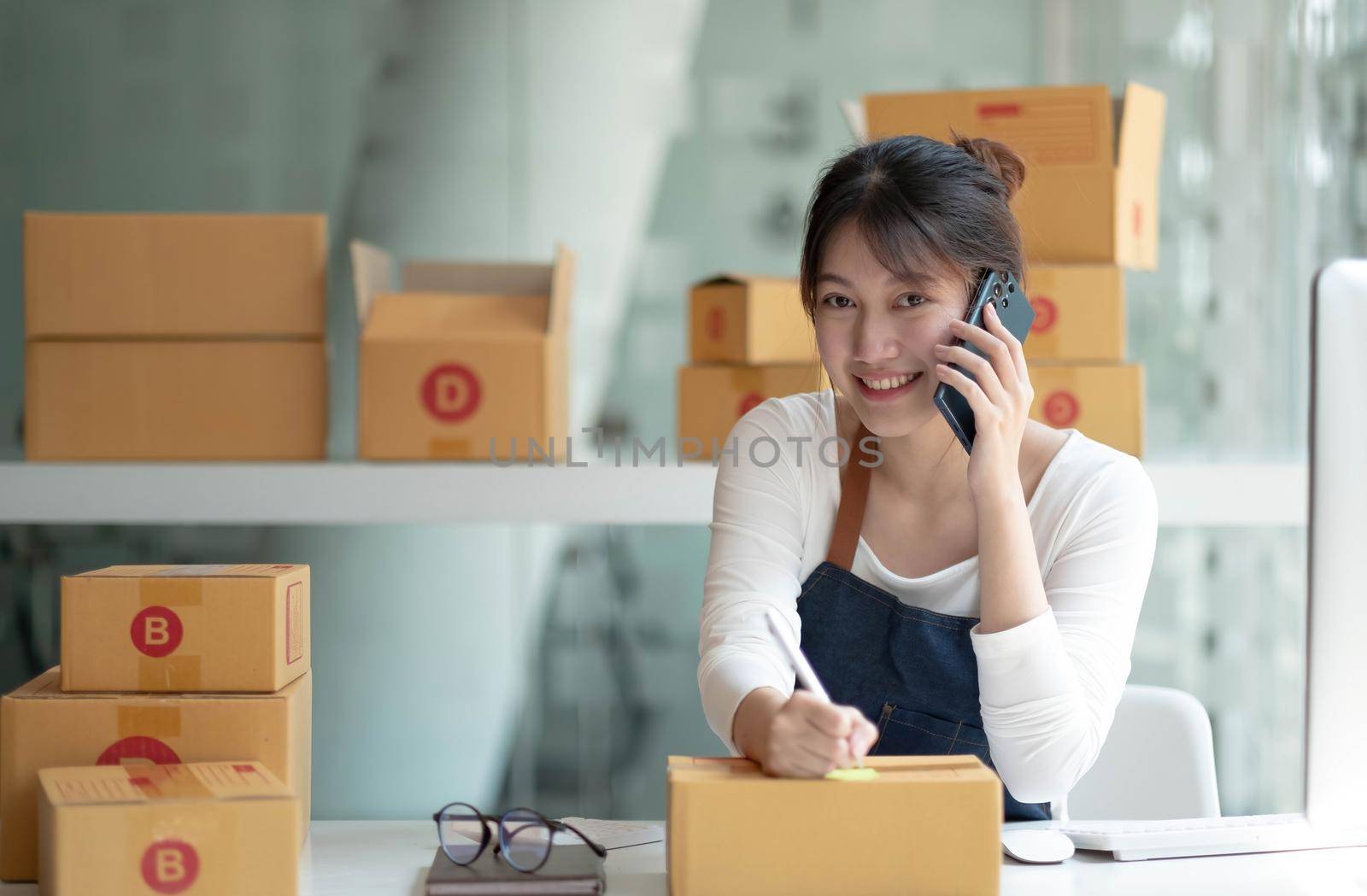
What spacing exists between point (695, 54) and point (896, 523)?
1686 mm

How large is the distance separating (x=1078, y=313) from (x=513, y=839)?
1.51 meters

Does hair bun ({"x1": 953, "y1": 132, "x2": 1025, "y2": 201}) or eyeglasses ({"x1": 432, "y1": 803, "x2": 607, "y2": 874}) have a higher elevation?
hair bun ({"x1": 953, "y1": 132, "x2": 1025, "y2": 201})

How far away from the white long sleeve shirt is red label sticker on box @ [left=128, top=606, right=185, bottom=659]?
1.63ft

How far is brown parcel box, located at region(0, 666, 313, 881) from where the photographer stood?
108 cm

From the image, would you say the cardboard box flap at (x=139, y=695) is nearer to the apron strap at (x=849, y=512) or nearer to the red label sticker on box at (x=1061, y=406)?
the apron strap at (x=849, y=512)

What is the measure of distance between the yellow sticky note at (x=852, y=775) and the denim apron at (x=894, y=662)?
1.39ft

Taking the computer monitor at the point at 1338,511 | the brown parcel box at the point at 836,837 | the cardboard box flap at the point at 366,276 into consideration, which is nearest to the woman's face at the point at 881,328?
the computer monitor at the point at 1338,511

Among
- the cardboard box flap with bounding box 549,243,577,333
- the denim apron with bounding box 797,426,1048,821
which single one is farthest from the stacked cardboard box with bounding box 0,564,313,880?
the cardboard box flap with bounding box 549,243,577,333

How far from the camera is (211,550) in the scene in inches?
113

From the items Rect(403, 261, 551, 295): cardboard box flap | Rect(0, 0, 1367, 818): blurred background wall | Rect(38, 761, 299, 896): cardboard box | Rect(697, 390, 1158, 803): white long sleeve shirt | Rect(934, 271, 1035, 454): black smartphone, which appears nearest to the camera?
Rect(38, 761, 299, 896): cardboard box

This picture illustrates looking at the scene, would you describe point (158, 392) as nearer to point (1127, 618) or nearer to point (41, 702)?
point (41, 702)

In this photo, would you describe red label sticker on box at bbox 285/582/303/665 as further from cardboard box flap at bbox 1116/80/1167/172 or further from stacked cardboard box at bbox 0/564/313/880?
cardboard box flap at bbox 1116/80/1167/172

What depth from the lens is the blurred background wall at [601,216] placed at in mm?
2809

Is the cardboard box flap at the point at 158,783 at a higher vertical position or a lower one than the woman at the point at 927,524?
lower
